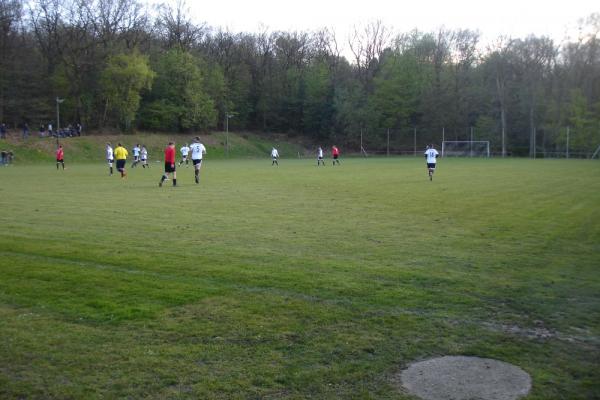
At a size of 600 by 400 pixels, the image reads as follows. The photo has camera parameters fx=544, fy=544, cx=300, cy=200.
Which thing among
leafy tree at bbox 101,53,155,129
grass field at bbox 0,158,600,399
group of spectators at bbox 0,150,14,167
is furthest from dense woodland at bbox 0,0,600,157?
grass field at bbox 0,158,600,399

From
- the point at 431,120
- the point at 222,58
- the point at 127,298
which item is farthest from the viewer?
the point at 222,58

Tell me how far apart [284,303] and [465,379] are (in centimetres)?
233

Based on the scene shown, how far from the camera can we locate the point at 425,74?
8081 centimetres

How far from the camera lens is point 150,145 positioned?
6556cm

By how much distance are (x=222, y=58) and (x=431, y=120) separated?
119ft

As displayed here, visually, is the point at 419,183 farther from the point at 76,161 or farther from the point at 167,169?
the point at 76,161

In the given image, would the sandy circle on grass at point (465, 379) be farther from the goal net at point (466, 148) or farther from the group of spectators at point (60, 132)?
the goal net at point (466, 148)

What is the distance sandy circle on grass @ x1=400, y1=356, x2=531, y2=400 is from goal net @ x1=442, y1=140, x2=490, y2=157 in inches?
2602

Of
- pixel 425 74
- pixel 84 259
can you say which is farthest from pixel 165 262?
pixel 425 74

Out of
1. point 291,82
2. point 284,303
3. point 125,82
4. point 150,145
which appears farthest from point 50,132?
point 284,303

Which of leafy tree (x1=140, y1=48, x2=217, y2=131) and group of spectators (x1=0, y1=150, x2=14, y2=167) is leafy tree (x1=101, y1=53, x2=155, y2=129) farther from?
group of spectators (x1=0, y1=150, x2=14, y2=167)

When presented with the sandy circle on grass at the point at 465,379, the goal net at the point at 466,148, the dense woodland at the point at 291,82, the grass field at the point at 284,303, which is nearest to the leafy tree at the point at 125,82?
the dense woodland at the point at 291,82

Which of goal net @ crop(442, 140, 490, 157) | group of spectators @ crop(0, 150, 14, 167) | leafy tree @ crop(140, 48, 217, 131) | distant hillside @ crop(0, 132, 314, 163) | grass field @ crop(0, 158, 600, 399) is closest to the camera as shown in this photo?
grass field @ crop(0, 158, 600, 399)

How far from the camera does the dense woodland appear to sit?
63.6 meters
